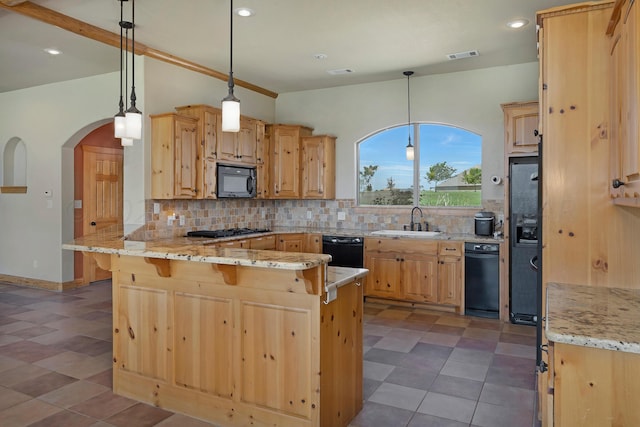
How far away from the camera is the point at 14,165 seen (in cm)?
725

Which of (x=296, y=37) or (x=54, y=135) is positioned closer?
(x=296, y=37)

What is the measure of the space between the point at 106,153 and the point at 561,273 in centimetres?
691

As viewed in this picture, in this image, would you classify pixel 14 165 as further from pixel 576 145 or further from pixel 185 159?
pixel 576 145

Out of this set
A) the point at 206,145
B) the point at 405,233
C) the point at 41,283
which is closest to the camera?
the point at 206,145

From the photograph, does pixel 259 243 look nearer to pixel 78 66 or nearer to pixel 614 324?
pixel 78 66

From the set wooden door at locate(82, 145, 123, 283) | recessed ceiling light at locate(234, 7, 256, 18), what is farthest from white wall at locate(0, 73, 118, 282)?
recessed ceiling light at locate(234, 7, 256, 18)

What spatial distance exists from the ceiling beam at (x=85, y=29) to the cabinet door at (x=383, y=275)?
3.13m

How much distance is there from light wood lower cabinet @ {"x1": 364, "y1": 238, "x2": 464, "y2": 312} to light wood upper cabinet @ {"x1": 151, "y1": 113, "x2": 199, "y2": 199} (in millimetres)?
2378

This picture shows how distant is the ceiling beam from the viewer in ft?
12.3

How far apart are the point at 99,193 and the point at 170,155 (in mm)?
2903

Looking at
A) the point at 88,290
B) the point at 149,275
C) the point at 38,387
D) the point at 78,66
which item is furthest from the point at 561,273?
the point at 88,290

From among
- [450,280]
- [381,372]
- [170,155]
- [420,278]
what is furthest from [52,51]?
[450,280]

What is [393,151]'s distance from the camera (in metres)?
6.42

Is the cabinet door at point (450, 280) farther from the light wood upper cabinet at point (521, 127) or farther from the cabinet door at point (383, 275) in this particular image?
the light wood upper cabinet at point (521, 127)
